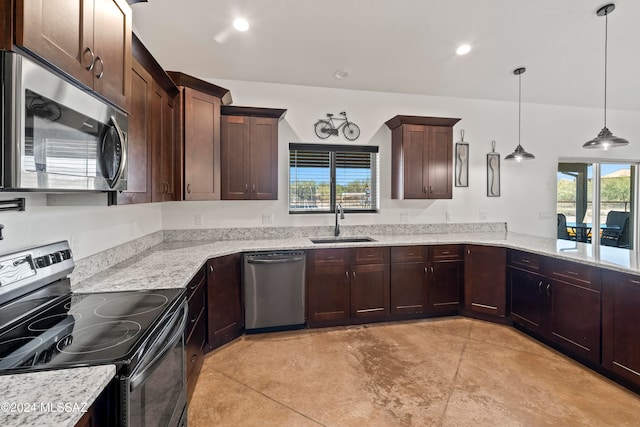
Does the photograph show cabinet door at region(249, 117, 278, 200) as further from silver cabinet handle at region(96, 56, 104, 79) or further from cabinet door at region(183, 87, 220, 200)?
silver cabinet handle at region(96, 56, 104, 79)

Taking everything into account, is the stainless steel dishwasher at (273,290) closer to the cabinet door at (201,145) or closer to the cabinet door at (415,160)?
the cabinet door at (201,145)

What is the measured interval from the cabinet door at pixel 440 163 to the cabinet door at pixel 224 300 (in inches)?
100

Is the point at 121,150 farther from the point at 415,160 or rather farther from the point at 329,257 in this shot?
the point at 415,160

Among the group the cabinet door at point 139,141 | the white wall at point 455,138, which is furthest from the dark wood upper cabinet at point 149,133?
the white wall at point 455,138

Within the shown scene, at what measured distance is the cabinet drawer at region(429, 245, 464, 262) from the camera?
354 cm

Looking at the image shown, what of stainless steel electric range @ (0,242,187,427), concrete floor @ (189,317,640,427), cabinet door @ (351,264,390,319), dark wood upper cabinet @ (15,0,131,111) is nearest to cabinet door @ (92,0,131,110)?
dark wood upper cabinet @ (15,0,131,111)

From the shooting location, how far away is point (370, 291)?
340cm

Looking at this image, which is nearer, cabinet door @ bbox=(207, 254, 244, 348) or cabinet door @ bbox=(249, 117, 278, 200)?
cabinet door @ bbox=(207, 254, 244, 348)

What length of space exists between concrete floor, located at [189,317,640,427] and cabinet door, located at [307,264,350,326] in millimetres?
203

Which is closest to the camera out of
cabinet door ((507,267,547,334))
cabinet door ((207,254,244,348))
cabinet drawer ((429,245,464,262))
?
cabinet door ((207,254,244,348))

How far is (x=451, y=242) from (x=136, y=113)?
10.7ft

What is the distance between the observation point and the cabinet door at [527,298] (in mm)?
2965

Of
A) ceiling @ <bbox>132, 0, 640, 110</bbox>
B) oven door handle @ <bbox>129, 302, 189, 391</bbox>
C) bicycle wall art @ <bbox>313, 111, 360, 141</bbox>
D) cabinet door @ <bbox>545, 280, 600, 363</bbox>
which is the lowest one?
cabinet door @ <bbox>545, 280, 600, 363</bbox>

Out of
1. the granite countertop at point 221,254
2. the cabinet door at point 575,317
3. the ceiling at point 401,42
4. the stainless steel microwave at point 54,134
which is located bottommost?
the cabinet door at point 575,317
